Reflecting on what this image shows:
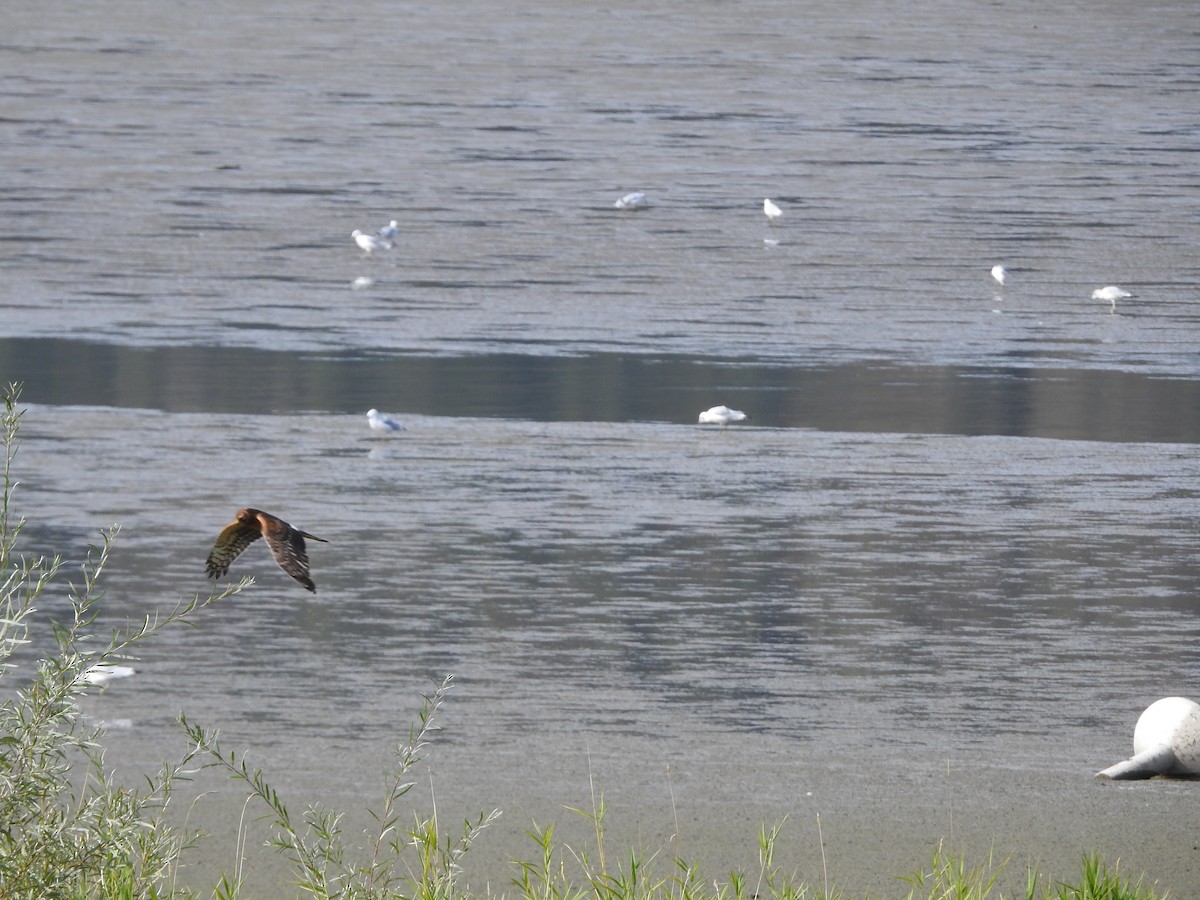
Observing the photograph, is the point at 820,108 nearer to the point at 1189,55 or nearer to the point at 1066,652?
the point at 1189,55

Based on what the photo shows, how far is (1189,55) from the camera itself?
21.5 metres

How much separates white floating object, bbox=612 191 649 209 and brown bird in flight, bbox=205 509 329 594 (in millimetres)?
12664

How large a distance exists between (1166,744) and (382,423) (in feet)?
17.8

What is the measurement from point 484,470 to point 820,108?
10.3m

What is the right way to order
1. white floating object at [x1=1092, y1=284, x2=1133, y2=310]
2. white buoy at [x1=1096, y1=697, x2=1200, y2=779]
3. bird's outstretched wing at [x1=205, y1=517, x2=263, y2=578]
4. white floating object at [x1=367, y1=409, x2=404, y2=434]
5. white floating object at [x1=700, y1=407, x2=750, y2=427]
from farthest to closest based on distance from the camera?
white floating object at [x1=1092, y1=284, x2=1133, y2=310], white floating object at [x1=700, y1=407, x2=750, y2=427], white floating object at [x1=367, y1=409, x2=404, y2=434], white buoy at [x1=1096, y1=697, x2=1200, y2=779], bird's outstretched wing at [x1=205, y1=517, x2=263, y2=578]

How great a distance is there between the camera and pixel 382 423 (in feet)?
35.5

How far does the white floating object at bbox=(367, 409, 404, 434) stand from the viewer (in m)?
10.8

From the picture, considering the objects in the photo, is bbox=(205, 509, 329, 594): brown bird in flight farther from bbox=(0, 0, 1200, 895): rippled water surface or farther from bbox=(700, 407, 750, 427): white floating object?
bbox=(700, 407, 750, 427): white floating object

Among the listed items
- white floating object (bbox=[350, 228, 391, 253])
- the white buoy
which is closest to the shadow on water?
white floating object (bbox=[350, 228, 391, 253])

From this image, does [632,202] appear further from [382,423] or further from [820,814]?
[820,814]

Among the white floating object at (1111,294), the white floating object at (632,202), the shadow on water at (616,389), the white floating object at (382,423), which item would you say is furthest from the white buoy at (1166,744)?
the white floating object at (632,202)

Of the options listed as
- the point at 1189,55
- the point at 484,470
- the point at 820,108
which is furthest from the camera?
the point at 1189,55

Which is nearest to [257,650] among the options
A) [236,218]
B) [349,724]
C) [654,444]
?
[349,724]

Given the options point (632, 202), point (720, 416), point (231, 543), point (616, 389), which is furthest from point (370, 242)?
point (231, 543)
